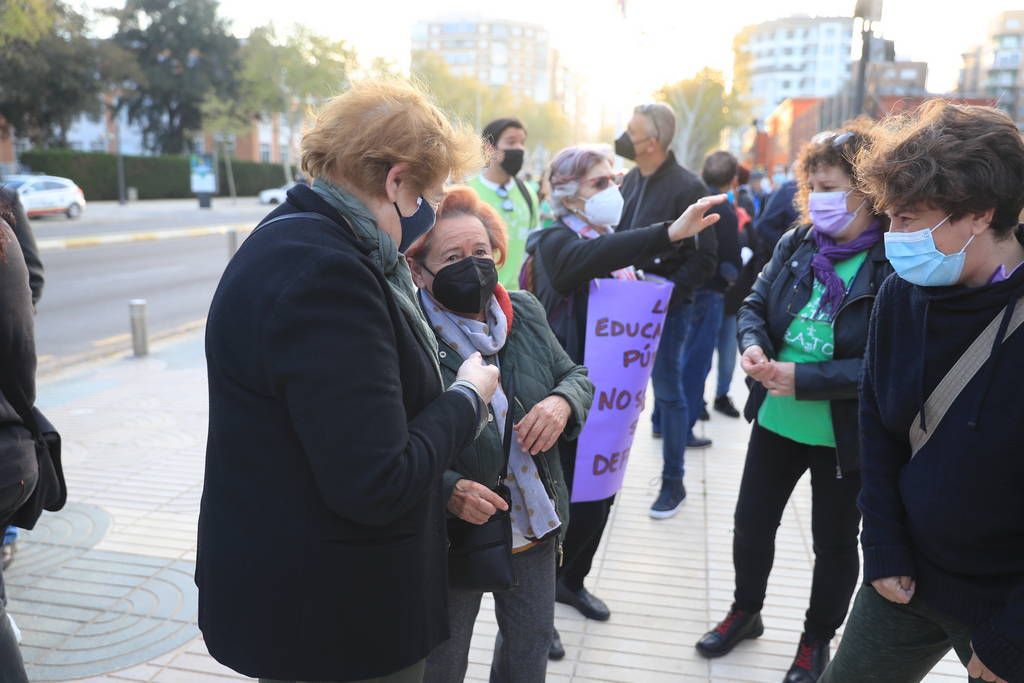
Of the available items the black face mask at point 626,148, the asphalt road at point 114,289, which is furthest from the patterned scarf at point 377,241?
the asphalt road at point 114,289

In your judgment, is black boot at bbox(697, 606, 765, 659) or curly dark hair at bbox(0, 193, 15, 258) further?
black boot at bbox(697, 606, 765, 659)

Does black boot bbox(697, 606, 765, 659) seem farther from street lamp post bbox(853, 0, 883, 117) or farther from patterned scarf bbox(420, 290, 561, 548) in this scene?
street lamp post bbox(853, 0, 883, 117)

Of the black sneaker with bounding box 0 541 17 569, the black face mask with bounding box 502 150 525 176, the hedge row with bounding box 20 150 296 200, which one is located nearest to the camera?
the black sneaker with bounding box 0 541 17 569

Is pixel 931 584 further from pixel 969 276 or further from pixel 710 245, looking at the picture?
pixel 710 245

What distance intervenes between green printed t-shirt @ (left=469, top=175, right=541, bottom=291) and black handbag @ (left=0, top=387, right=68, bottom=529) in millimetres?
2648

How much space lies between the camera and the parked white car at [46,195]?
2712cm

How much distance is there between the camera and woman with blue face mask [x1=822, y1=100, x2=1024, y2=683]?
1772mm

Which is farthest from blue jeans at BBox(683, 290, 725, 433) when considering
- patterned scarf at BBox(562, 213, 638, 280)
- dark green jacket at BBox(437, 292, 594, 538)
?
dark green jacket at BBox(437, 292, 594, 538)

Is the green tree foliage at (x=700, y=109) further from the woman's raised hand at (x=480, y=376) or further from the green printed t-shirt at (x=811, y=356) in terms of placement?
the woman's raised hand at (x=480, y=376)

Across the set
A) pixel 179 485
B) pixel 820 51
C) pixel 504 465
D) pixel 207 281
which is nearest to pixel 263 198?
pixel 207 281

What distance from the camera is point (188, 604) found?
351cm

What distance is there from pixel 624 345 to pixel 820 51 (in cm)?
14945

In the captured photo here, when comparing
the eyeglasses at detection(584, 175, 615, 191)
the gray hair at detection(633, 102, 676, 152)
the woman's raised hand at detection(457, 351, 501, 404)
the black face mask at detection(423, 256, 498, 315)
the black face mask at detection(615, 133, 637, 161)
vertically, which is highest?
the gray hair at detection(633, 102, 676, 152)

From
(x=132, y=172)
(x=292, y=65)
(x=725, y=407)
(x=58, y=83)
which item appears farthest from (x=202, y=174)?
(x=725, y=407)
